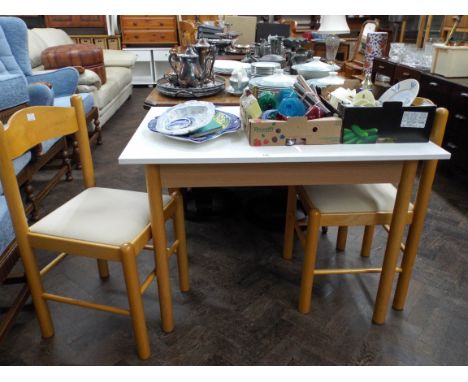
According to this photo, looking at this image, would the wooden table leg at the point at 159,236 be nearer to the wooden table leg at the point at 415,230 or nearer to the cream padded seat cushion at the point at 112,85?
the wooden table leg at the point at 415,230

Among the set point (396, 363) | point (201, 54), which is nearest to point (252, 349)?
point (396, 363)

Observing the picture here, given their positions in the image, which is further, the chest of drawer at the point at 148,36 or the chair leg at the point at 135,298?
the chest of drawer at the point at 148,36

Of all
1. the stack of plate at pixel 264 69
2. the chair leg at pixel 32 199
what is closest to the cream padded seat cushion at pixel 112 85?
the chair leg at pixel 32 199

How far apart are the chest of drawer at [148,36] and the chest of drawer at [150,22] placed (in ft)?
0.22

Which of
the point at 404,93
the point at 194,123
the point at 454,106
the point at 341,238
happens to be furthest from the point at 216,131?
the point at 454,106

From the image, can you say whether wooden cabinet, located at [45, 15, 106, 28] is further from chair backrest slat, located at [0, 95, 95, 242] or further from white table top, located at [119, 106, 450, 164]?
white table top, located at [119, 106, 450, 164]

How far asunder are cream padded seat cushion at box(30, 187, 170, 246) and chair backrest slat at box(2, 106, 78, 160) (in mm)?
239

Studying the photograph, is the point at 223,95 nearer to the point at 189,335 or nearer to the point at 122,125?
the point at 189,335

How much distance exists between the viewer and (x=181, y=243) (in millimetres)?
1497

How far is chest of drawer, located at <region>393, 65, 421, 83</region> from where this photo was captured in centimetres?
296

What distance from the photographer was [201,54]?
168 cm

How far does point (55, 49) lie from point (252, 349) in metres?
3.42

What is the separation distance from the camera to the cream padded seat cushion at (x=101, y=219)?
116cm

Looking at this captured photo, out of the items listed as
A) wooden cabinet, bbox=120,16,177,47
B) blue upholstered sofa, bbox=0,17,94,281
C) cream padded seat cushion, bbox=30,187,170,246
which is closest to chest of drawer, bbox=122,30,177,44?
wooden cabinet, bbox=120,16,177,47
